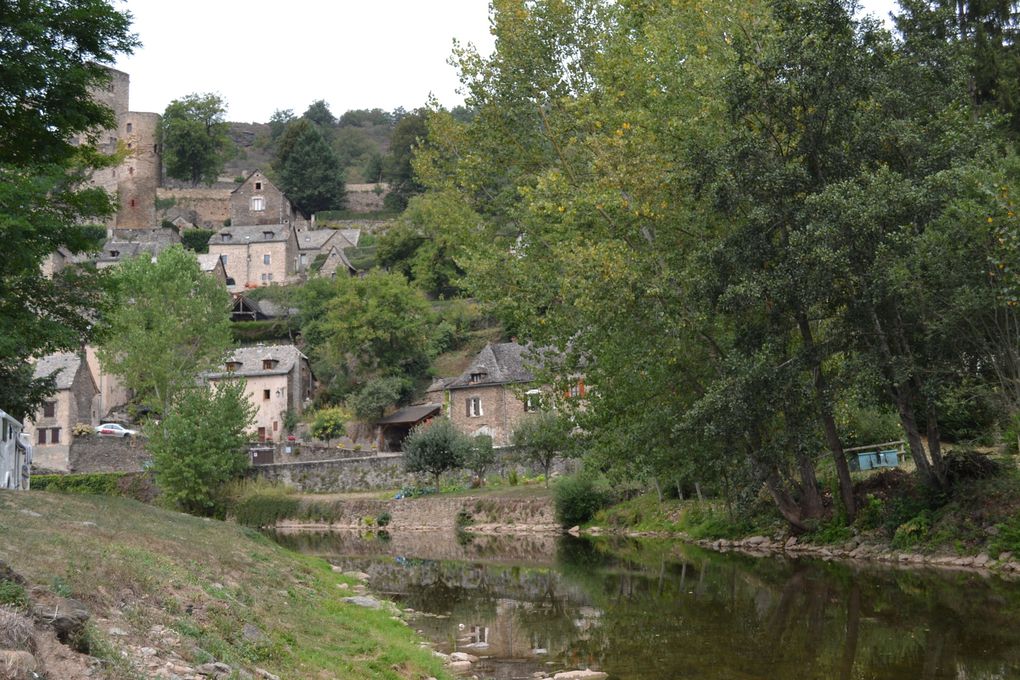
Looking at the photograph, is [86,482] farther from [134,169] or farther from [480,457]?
[134,169]

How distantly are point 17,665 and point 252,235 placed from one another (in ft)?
309

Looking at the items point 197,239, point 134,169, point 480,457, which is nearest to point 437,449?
point 480,457

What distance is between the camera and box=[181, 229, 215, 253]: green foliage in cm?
10338

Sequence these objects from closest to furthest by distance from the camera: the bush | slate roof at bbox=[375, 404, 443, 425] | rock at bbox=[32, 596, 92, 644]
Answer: rock at bbox=[32, 596, 92, 644]
the bush
slate roof at bbox=[375, 404, 443, 425]

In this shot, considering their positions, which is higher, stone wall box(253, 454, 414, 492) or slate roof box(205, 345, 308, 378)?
slate roof box(205, 345, 308, 378)

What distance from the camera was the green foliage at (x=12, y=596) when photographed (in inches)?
330

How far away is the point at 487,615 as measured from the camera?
19844 millimetres

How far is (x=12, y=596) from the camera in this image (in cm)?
848

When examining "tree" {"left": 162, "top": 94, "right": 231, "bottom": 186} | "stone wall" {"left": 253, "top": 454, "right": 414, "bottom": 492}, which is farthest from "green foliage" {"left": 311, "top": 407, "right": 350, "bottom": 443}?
"tree" {"left": 162, "top": 94, "right": 231, "bottom": 186}

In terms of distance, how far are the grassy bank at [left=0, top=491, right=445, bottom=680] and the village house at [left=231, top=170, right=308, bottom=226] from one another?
91.2 meters

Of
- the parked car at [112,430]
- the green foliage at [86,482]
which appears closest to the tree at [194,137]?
the parked car at [112,430]

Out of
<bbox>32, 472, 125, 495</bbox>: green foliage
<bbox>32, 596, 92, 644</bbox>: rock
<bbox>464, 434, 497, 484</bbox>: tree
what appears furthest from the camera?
<bbox>32, 472, 125, 495</bbox>: green foliage

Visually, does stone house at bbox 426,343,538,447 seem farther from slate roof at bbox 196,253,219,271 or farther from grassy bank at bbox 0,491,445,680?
grassy bank at bbox 0,491,445,680

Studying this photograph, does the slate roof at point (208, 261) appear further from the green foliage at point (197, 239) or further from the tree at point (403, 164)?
the tree at point (403, 164)
